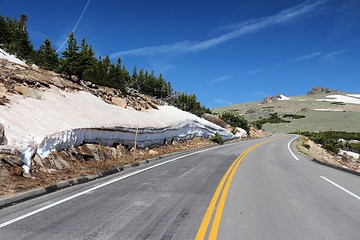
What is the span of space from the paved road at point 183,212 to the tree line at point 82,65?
24212mm

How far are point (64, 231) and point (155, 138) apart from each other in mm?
17604

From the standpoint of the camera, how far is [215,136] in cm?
3916

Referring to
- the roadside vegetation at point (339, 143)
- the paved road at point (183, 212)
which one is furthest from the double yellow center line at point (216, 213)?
the roadside vegetation at point (339, 143)

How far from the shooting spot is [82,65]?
30.2 metres

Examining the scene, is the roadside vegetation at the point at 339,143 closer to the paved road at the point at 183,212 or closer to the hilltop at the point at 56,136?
the hilltop at the point at 56,136

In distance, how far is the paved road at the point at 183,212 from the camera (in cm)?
543

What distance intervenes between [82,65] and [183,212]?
2661cm

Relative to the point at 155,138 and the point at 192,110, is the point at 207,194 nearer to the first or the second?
the point at 155,138

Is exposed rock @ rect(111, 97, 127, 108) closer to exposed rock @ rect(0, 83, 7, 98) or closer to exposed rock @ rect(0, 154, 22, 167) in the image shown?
exposed rock @ rect(0, 83, 7, 98)

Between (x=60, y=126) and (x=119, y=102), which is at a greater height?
(x=119, y=102)

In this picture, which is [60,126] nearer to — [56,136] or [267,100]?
[56,136]

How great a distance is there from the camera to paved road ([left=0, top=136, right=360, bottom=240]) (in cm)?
543

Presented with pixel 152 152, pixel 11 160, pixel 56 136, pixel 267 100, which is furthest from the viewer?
pixel 267 100

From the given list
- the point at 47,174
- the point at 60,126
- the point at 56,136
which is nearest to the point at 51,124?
the point at 60,126
